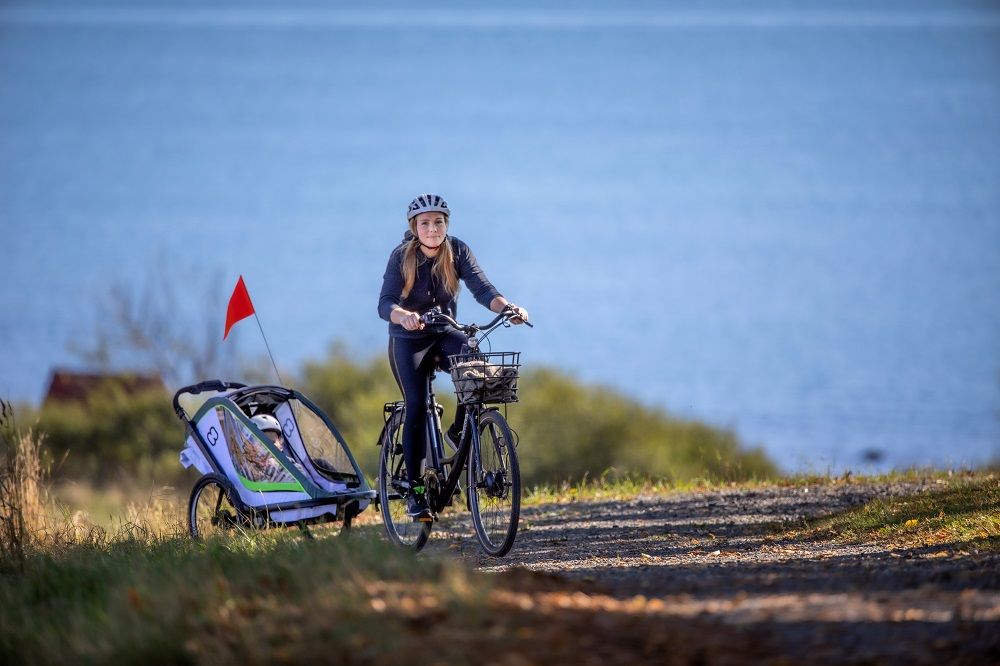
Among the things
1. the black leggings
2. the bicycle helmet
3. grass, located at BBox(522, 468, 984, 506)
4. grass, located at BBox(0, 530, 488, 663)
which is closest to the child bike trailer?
the black leggings

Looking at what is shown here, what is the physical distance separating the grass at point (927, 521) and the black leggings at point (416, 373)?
275 centimetres

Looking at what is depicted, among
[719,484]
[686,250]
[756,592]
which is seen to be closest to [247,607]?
[756,592]

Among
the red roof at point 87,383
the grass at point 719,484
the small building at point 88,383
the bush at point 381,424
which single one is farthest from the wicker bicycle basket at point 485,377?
the red roof at point 87,383

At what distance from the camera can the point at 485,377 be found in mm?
8094

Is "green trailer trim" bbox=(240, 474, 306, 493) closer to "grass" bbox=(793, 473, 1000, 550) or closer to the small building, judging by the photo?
"grass" bbox=(793, 473, 1000, 550)

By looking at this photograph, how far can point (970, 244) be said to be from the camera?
397ft

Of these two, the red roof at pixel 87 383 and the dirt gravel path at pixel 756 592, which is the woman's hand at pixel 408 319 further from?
the red roof at pixel 87 383

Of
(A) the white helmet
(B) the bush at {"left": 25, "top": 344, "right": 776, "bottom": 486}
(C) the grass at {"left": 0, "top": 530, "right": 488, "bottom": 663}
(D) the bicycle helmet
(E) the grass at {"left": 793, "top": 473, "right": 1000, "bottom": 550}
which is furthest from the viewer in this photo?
(B) the bush at {"left": 25, "top": 344, "right": 776, "bottom": 486}

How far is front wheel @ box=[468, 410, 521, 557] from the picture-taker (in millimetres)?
8070

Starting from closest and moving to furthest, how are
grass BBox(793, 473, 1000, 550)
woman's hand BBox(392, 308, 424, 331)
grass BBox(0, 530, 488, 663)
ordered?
grass BBox(0, 530, 488, 663)
woman's hand BBox(392, 308, 424, 331)
grass BBox(793, 473, 1000, 550)

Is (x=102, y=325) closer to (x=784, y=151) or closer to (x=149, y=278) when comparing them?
(x=149, y=278)

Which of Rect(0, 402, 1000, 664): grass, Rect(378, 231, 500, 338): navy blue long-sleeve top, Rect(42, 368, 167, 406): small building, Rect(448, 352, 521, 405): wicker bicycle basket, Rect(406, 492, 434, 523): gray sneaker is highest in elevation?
Rect(42, 368, 167, 406): small building

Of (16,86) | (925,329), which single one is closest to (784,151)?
(925,329)

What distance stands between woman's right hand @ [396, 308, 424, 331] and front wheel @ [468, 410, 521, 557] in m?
0.71
